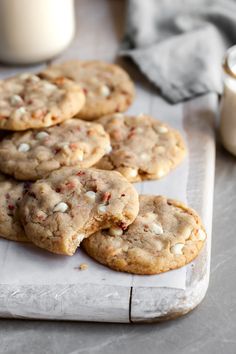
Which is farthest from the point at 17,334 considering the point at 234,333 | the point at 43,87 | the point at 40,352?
the point at 43,87

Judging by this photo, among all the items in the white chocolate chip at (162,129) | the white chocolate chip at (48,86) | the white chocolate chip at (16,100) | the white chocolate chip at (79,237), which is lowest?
the white chocolate chip at (162,129)

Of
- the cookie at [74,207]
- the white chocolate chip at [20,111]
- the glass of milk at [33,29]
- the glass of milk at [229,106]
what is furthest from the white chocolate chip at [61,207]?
the glass of milk at [33,29]

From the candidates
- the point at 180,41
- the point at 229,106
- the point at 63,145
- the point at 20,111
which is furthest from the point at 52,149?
the point at 180,41

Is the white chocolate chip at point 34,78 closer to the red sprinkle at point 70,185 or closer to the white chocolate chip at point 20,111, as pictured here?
the white chocolate chip at point 20,111

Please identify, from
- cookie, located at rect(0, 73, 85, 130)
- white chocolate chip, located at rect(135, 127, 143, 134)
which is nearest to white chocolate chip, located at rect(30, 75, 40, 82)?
cookie, located at rect(0, 73, 85, 130)

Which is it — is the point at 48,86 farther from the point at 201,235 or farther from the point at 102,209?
the point at 201,235

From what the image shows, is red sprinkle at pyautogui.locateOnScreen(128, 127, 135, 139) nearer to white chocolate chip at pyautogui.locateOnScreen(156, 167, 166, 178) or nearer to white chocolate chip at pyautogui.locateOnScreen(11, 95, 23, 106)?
white chocolate chip at pyautogui.locateOnScreen(156, 167, 166, 178)

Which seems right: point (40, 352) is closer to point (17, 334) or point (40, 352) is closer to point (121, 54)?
point (17, 334)
